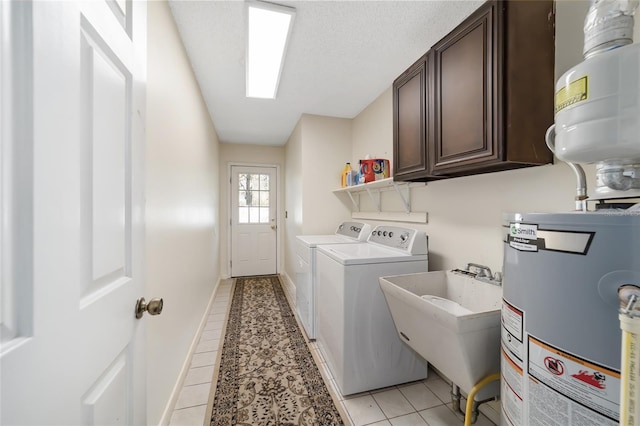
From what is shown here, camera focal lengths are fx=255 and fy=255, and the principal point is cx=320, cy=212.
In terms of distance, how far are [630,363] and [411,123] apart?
1.49m

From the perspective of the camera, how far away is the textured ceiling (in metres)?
1.51

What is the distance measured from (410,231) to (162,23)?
1991 millimetres

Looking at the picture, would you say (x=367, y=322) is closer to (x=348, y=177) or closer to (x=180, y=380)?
(x=180, y=380)

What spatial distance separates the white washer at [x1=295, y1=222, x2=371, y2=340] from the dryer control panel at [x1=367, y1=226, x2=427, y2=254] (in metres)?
0.29

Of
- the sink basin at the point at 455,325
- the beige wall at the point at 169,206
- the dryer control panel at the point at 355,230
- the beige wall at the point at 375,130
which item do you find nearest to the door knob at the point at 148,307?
the beige wall at the point at 169,206

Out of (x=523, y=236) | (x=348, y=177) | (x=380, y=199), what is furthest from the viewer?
(x=348, y=177)

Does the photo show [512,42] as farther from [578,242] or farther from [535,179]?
[578,242]

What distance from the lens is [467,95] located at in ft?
4.13

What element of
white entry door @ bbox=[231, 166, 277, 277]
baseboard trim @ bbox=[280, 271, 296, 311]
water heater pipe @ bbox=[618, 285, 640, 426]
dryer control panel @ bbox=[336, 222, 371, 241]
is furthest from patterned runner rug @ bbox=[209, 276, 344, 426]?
white entry door @ bbox=[231, 166, 277, 277]

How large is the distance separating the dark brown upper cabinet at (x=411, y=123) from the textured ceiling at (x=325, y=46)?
29 centimetres

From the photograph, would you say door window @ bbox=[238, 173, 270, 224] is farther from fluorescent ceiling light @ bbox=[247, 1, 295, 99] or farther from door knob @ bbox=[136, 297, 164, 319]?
door knob @ bbox=[136, 297, 164, 319]

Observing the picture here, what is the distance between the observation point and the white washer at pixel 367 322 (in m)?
1.68

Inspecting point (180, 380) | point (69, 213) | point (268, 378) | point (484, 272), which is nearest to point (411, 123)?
point (484, 272)

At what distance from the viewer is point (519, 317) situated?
0.78 m
